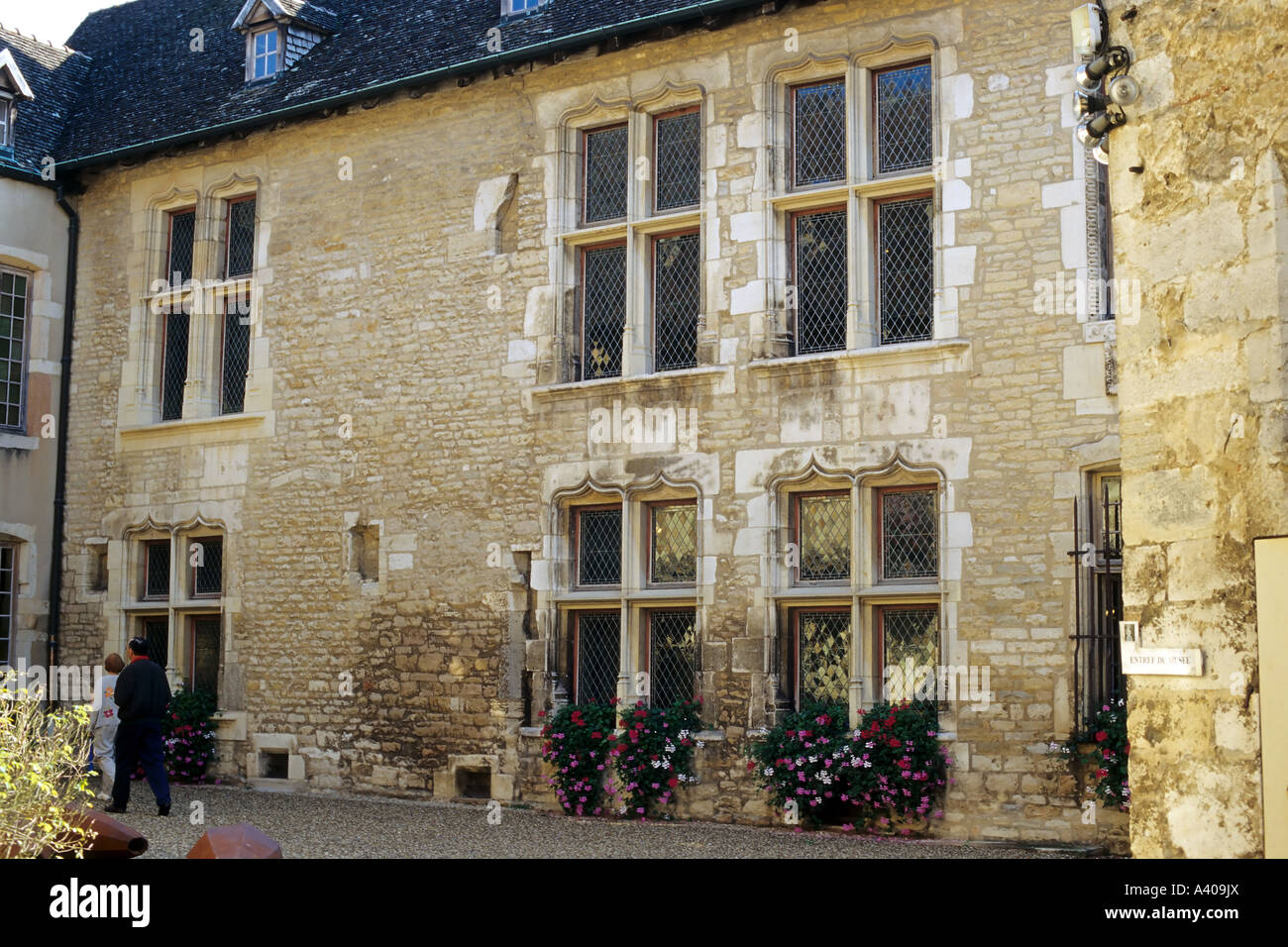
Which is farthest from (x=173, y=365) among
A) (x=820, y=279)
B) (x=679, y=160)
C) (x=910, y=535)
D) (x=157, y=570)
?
(x=910, y=535)

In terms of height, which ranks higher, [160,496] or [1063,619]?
[160,496]

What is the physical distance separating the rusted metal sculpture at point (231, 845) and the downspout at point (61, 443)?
1035 cm

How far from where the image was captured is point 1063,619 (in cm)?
998

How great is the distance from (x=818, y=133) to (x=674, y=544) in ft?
10.7

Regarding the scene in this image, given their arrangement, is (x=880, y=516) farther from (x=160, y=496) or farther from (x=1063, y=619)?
(x=160, y=496)

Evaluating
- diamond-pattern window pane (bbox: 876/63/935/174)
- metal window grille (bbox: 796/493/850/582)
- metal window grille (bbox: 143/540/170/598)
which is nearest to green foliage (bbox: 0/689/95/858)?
metal window grille (bbox: 796/493/850/582)

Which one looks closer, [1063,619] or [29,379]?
[1063,619]

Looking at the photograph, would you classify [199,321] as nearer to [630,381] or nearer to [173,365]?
[173,365]

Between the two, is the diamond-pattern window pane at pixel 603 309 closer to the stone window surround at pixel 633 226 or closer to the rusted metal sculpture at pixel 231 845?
the stone window surround at pixel 633 226

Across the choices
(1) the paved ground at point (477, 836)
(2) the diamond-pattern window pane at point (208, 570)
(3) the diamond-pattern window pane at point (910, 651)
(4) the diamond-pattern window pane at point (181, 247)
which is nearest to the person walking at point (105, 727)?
(1) the paved ground at point (477, 836)
